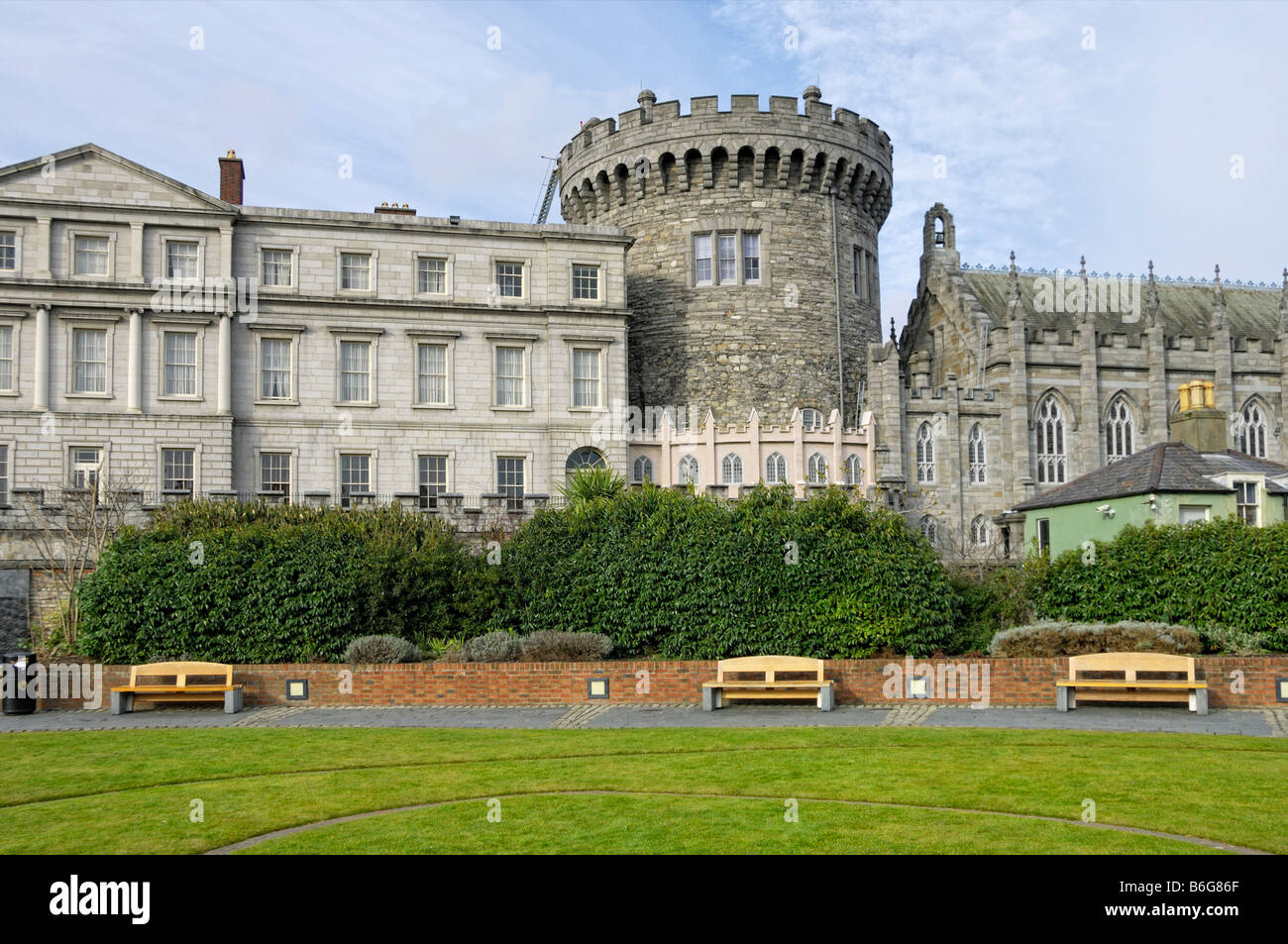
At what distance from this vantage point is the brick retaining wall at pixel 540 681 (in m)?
20.2

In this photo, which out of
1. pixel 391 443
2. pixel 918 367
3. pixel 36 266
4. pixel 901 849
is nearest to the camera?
pixel 901 849

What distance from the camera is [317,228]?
38.6m

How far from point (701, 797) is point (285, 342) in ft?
95.8

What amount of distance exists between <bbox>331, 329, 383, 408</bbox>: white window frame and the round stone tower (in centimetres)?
1124

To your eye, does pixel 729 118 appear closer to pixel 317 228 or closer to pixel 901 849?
pixel 317 228

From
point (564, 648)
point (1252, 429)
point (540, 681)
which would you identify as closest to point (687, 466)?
point (564, 648)

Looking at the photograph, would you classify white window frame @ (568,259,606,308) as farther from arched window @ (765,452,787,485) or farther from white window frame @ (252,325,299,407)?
white window frame @ (252,325,299,407)

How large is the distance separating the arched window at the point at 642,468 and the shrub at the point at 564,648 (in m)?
18.3

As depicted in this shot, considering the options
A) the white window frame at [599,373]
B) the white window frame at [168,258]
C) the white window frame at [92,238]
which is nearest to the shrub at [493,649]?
the white window frame at [599,373]

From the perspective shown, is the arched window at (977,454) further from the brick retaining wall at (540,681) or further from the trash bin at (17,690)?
the trash bin at (17,690)

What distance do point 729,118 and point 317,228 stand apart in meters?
16.1

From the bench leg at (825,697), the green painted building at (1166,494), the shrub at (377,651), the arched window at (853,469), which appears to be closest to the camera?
the bench leg at (825,697)

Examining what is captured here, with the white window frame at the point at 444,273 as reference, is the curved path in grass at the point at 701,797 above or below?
below
